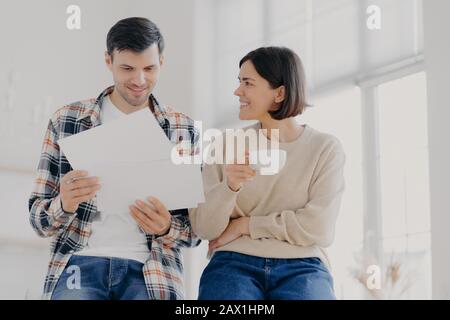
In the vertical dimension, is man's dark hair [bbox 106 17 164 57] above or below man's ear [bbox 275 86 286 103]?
above

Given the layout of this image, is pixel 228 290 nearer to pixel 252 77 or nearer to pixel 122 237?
pixel 122 237

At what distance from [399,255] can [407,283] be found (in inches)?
2.4

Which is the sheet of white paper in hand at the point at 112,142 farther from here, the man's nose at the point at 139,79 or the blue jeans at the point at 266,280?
the blue jeans at the point at 266,280

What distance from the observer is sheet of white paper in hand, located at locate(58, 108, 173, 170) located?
5.24 feet

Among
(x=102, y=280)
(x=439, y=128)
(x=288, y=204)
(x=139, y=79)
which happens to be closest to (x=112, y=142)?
(x=139, y=79)

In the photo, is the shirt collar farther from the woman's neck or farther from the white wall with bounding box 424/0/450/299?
the white wall with bounding box 424/0/450/299

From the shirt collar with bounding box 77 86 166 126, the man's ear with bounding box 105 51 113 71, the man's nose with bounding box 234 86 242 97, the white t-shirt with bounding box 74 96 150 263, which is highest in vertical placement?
the man's ear with bounding box 105 51 113 71

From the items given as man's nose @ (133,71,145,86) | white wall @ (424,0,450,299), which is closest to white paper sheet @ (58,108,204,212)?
man's nose @ (133,71,145,86)

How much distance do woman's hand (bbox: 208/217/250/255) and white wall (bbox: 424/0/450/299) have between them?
433mm

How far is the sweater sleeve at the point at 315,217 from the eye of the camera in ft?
5.22

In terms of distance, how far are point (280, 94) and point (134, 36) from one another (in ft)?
1.08

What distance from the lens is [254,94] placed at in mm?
1692

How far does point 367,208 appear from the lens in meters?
1.77

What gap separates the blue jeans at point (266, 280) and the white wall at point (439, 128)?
29 centimetres
